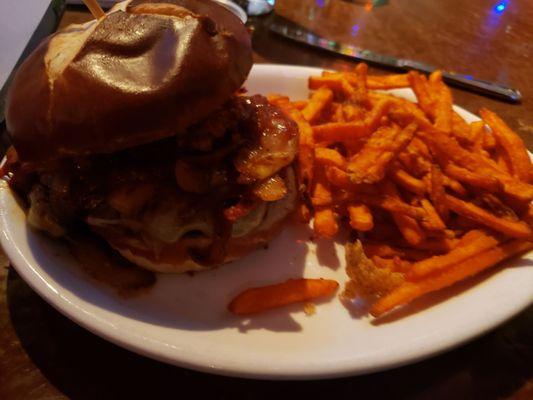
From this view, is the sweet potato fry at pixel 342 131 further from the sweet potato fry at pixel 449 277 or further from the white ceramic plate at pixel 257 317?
the sweet potato fry at pixel 449 277

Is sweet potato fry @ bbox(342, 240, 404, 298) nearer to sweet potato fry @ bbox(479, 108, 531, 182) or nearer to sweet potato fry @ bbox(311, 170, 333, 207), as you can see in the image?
sweet potato fry @ bbox(311, 170, 333, 207)

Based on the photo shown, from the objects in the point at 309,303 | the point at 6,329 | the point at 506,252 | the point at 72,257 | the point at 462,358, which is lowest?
the point at 6,329

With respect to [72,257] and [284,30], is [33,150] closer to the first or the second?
[72,257]

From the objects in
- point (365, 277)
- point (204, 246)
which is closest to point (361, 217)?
point (365, 277)

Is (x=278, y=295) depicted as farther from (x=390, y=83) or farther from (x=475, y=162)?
(x=390, y=83)

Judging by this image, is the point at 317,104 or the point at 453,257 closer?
the point at 453,257

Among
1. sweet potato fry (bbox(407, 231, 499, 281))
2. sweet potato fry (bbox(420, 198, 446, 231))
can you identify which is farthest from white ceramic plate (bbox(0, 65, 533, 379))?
sweet potato fry (bbox(420, 198, 446, 231))

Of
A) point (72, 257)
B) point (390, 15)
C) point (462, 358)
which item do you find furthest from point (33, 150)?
point (390, 15)
